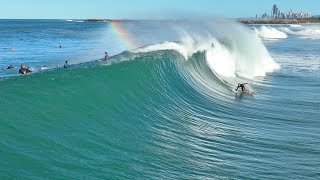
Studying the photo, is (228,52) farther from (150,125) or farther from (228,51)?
(150,125)

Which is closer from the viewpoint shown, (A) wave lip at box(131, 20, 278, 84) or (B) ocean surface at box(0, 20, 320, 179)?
(B) ocean surface at box(0, 20, 320, 179)

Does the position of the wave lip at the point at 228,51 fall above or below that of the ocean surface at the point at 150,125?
above

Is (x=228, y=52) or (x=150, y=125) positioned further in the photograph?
(x=228, y=52)

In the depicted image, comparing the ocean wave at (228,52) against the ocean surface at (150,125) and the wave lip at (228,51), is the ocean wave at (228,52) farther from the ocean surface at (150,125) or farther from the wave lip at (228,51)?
the ocean surface at (150,125)

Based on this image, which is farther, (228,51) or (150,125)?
(228,51)

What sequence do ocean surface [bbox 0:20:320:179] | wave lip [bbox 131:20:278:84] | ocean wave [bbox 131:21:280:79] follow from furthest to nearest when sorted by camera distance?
ocean wave [bbox 131:21:280:79]
wave lip [bbox 131:20:278:84]
ocean surface [bbox 0:20:320:179]

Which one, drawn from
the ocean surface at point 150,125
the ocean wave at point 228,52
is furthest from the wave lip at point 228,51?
the ocean surface at point 150,125

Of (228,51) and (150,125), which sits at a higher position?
(228,51)

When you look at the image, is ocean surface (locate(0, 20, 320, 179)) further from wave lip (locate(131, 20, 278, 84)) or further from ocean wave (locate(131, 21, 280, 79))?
ocean wave (locate(131, 21, 280, 79))

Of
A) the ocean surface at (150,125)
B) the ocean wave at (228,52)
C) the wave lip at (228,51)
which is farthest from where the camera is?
the ocean wave at (228,52)

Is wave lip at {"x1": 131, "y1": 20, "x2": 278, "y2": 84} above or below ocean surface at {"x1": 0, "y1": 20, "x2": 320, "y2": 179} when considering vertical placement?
above

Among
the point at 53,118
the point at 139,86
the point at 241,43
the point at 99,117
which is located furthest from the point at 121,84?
the point at 241,43

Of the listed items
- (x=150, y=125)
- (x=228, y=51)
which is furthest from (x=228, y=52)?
(x=150, y=125)

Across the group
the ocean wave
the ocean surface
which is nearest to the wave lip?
the ocean wave
